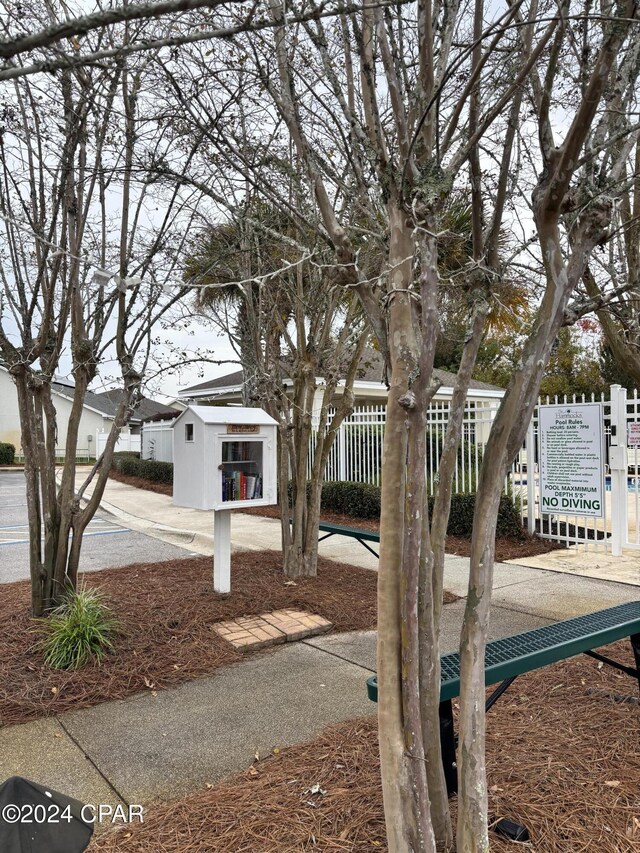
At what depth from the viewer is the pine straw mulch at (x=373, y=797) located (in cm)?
223

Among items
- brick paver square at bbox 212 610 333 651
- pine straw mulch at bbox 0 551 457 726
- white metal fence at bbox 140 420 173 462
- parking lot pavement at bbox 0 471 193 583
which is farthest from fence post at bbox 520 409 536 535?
white metal fence at bbox 140 420 173 462

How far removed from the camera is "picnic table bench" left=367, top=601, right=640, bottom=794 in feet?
8.16

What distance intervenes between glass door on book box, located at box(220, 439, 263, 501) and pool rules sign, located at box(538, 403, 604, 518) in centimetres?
424

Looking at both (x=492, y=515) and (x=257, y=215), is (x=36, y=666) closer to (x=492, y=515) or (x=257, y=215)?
(x=492, y=515)

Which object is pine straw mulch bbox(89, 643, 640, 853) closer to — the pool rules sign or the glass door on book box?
the glass door on book box

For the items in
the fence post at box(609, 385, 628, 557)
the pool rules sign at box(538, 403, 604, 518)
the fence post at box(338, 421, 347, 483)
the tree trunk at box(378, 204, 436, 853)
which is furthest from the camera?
the fence post at box(338, 421, 347, 483)

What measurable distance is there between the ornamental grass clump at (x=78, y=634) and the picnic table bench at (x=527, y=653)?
231 centimetres

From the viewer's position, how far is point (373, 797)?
8.06 ft

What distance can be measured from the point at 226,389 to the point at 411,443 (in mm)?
15403

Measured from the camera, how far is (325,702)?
362 cm

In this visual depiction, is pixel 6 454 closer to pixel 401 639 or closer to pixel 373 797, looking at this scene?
pixel 373 797

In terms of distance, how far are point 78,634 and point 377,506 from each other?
6.95 metres

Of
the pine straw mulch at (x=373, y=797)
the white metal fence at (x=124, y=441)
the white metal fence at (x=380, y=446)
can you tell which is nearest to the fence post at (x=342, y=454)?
the white metal fence at (x=380, y=446)

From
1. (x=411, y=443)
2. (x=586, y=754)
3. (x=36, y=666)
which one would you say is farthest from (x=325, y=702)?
(x=411, y=443)
